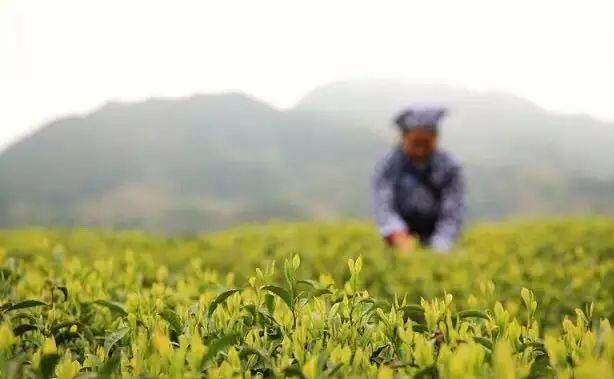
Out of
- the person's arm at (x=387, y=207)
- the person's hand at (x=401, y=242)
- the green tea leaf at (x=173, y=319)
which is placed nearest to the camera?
the green tea leaf at (x=173, y=319)

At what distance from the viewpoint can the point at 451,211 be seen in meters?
7.09

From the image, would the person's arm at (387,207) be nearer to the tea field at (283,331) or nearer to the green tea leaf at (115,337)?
the tea field at (283,331)

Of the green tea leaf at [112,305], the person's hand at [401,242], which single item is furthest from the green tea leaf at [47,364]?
the person's hand at [401,242]

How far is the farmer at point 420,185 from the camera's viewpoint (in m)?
6.84

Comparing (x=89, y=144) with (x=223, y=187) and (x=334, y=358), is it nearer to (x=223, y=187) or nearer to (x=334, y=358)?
(x=223, y=187)

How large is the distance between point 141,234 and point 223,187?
98.4 meters

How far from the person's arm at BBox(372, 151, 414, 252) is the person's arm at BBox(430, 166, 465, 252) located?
343 millimetres

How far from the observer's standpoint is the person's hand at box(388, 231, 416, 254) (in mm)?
6014

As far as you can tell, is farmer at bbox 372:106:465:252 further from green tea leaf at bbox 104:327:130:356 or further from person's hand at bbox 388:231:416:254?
green tea leaf at bbox 104:327:130:356

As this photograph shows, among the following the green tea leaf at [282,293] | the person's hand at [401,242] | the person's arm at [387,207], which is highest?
the green tea leaf at [282,293]

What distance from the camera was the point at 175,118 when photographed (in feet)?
373

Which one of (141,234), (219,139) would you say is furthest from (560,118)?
(141,234)

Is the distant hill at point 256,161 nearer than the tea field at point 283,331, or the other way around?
the tea field at point 283,331

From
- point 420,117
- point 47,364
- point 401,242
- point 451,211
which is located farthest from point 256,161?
A: point 47,364
